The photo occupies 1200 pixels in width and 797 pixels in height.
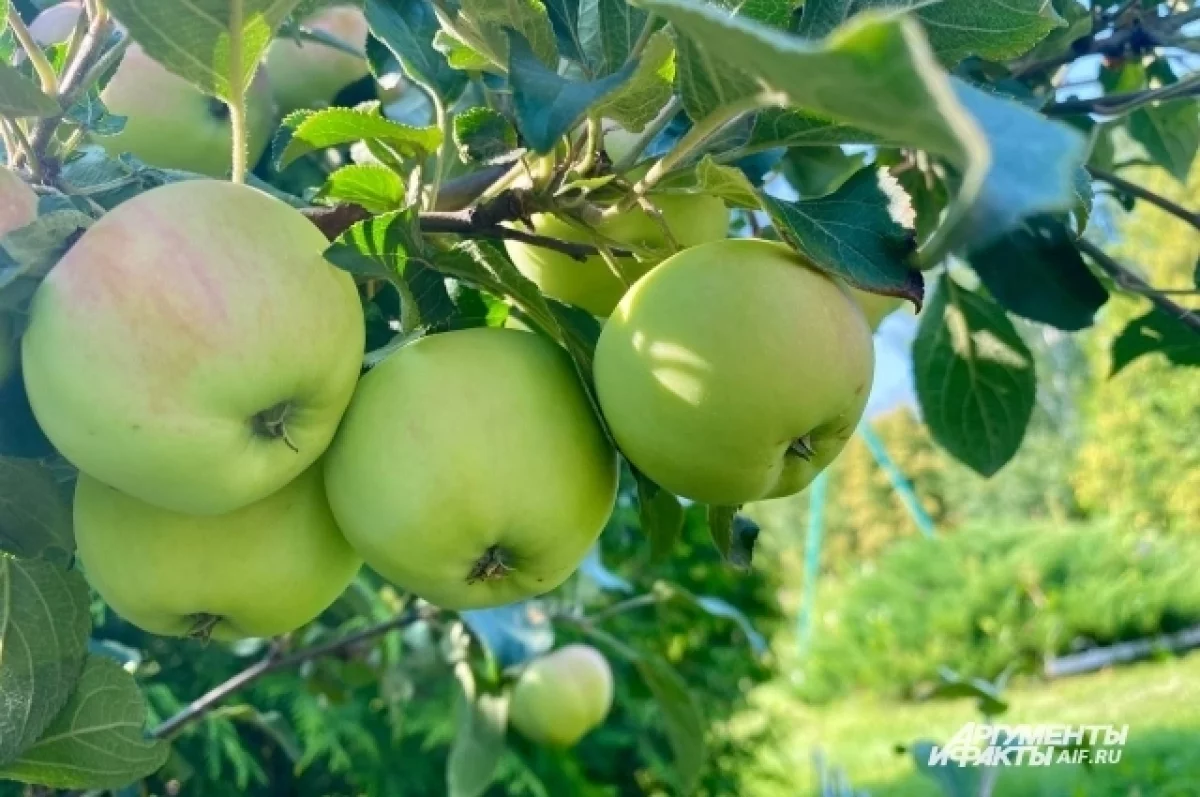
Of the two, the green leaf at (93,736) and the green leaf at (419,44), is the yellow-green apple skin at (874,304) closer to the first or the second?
the green leaf at (419,44)

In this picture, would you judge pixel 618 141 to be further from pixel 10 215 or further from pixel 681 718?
pixel 681 718

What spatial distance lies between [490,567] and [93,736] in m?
0.27

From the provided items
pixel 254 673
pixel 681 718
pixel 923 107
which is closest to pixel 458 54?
pixel 923 107

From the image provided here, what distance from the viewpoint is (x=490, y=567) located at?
21.7 inches

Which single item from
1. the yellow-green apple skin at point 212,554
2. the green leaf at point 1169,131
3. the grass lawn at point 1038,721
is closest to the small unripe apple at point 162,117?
the yellow-green apple skin at point 212,554

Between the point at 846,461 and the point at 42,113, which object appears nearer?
the point at 42,113

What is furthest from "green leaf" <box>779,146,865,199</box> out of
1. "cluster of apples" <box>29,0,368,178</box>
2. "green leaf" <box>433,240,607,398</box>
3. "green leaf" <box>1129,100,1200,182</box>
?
"green leaf" <box>433,240,607,398</box>

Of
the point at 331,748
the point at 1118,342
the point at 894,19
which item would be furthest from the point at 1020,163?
the point at 331,748

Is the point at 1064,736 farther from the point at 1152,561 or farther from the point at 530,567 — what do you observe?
the point at 1152,561

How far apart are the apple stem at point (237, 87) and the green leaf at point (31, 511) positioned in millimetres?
183

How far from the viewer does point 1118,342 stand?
1.10m

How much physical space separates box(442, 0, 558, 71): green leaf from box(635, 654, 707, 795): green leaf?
37.7 inches

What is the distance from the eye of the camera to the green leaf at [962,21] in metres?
0.50

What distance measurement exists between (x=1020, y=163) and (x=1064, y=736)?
66.4 inches
